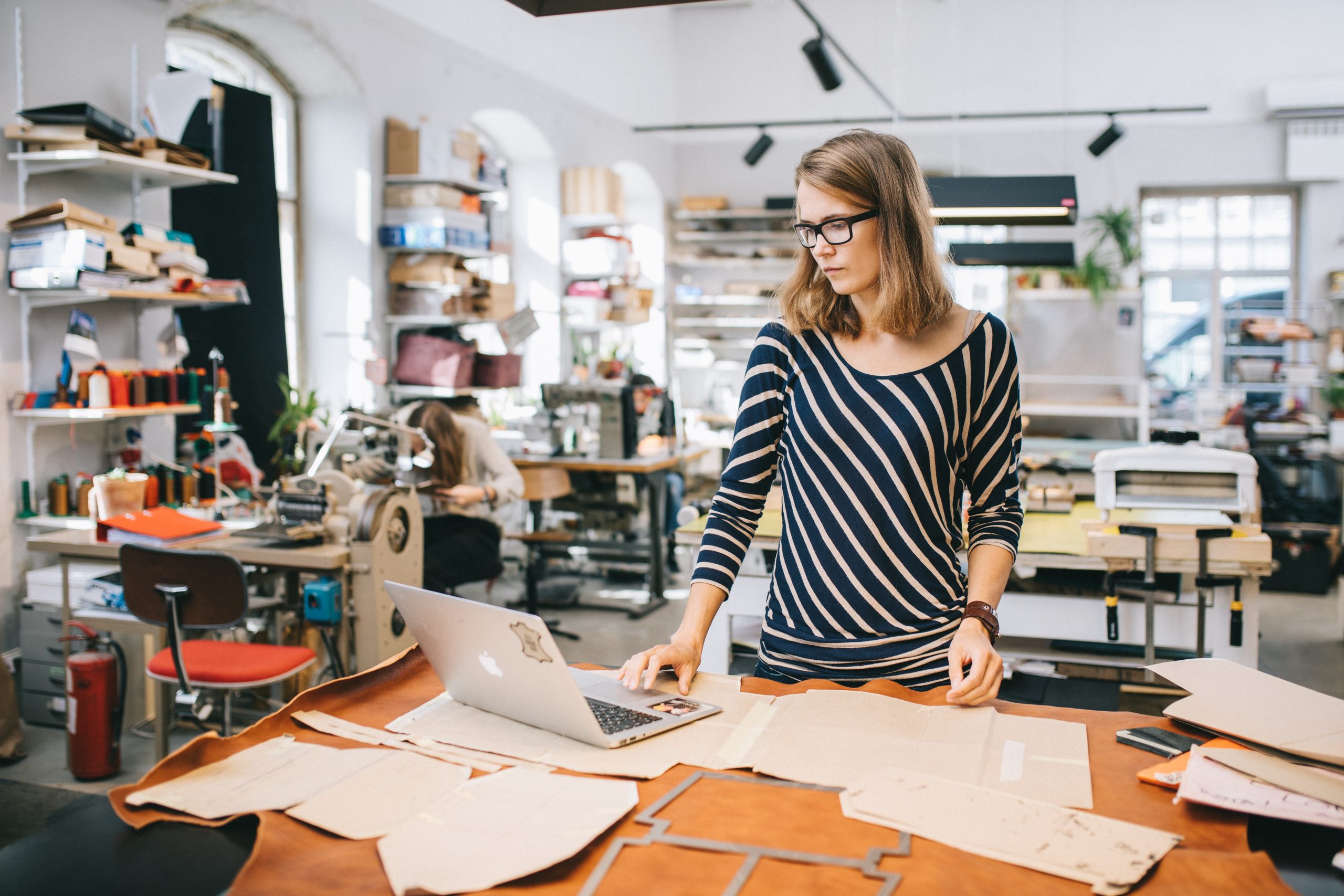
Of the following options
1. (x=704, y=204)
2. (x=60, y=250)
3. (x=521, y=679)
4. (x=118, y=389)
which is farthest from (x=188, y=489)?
(x=704, y=204)

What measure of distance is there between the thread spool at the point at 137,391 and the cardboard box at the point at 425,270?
74.2 inches

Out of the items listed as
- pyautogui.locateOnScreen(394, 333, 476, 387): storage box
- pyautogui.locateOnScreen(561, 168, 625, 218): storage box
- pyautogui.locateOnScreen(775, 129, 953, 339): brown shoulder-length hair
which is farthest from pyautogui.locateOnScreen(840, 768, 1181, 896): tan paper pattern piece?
pyautogui.locateOnScreen(561, 168, 625, 218): storage box

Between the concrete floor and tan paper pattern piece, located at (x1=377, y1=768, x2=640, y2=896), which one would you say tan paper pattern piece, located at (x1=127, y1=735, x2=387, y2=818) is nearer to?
tan paper pattern piece, located at (x1=377, y1=768, x2=640, y2=896)

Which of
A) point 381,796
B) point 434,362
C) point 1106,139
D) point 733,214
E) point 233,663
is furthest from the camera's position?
point 733,214

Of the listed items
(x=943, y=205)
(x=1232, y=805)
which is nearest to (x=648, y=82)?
(x=943, y=205)

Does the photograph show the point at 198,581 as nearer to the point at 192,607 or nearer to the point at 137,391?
the point at 192,607

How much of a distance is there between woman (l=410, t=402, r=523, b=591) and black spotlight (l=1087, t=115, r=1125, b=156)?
5.37 metres

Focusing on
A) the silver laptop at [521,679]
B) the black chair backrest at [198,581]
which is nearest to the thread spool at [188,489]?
the black chair backrest at [198,581]

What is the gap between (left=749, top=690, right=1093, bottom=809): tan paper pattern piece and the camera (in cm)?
112

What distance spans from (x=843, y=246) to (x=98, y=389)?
3252mm

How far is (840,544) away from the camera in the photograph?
1556 mm

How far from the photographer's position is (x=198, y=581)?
114 inches

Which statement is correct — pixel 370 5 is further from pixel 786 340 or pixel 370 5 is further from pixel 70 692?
pixel 786 340

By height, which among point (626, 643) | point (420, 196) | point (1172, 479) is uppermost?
point (420, 196)
